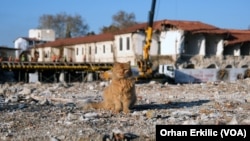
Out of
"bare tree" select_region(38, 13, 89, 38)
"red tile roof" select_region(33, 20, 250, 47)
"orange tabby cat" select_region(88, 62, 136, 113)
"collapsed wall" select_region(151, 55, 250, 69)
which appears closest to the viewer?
"orange tabby cat" select_region(88, 62, 136, 113)

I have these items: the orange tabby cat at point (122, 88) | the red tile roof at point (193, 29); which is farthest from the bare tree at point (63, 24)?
the orange tabby cat at point (122, 88)

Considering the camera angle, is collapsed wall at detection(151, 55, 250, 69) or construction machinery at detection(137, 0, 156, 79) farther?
collapsed wall at detection(151, 55, 250, 69)

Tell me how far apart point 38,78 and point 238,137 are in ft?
137

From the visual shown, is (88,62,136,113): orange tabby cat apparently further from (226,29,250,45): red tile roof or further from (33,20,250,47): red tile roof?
(226,29,250,45): red tile roof

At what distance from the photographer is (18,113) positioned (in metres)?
13.3

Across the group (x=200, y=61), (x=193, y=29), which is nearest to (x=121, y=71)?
(x=200, y=61)

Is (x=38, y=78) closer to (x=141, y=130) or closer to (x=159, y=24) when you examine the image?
(x=159, y=24)

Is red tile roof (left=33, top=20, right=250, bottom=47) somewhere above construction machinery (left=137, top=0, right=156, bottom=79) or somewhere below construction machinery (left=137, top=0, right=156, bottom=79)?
above

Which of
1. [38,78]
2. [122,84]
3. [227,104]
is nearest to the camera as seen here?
[122,84]

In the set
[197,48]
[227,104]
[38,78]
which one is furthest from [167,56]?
[227,104]
